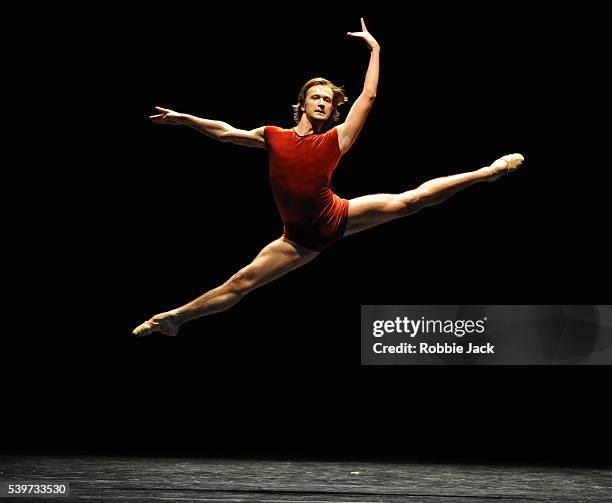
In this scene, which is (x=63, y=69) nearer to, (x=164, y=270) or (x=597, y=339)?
(x=164, y=270)

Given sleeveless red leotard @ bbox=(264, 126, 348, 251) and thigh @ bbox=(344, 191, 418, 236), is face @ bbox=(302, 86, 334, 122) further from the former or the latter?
thigh @ bbox=(344, 191, 418, 236)

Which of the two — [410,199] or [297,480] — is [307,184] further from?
[297,480]

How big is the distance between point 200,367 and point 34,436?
125 cm

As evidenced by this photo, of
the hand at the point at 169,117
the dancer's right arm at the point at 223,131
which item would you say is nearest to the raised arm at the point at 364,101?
the dancer's right arm at the point at 223,131

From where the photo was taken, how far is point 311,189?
15.9 ft

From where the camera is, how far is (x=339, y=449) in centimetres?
709

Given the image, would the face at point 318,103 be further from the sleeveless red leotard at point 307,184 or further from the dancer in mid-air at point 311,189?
the sleeveless red leotard at point 307,184

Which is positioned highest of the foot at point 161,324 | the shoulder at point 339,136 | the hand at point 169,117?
the hand at point 169,117

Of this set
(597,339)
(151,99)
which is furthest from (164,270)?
(597,339)

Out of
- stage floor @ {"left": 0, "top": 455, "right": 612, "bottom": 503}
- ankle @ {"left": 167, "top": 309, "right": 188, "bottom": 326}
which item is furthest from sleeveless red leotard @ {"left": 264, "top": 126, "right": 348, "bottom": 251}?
stage floor @ {"left": 0, "top": 455, "right": 612, "bottom": 503}

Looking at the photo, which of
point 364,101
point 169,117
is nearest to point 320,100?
point 364,101

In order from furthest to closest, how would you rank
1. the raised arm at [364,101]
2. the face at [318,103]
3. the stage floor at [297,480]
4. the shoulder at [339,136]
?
the stage floor at [297,480], the face at [318,103], the shoulder at [339,136], the raised arm at [364,101]

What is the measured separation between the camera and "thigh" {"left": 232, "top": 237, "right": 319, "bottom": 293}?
4957 mm

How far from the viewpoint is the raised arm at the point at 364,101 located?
15.4 feet
